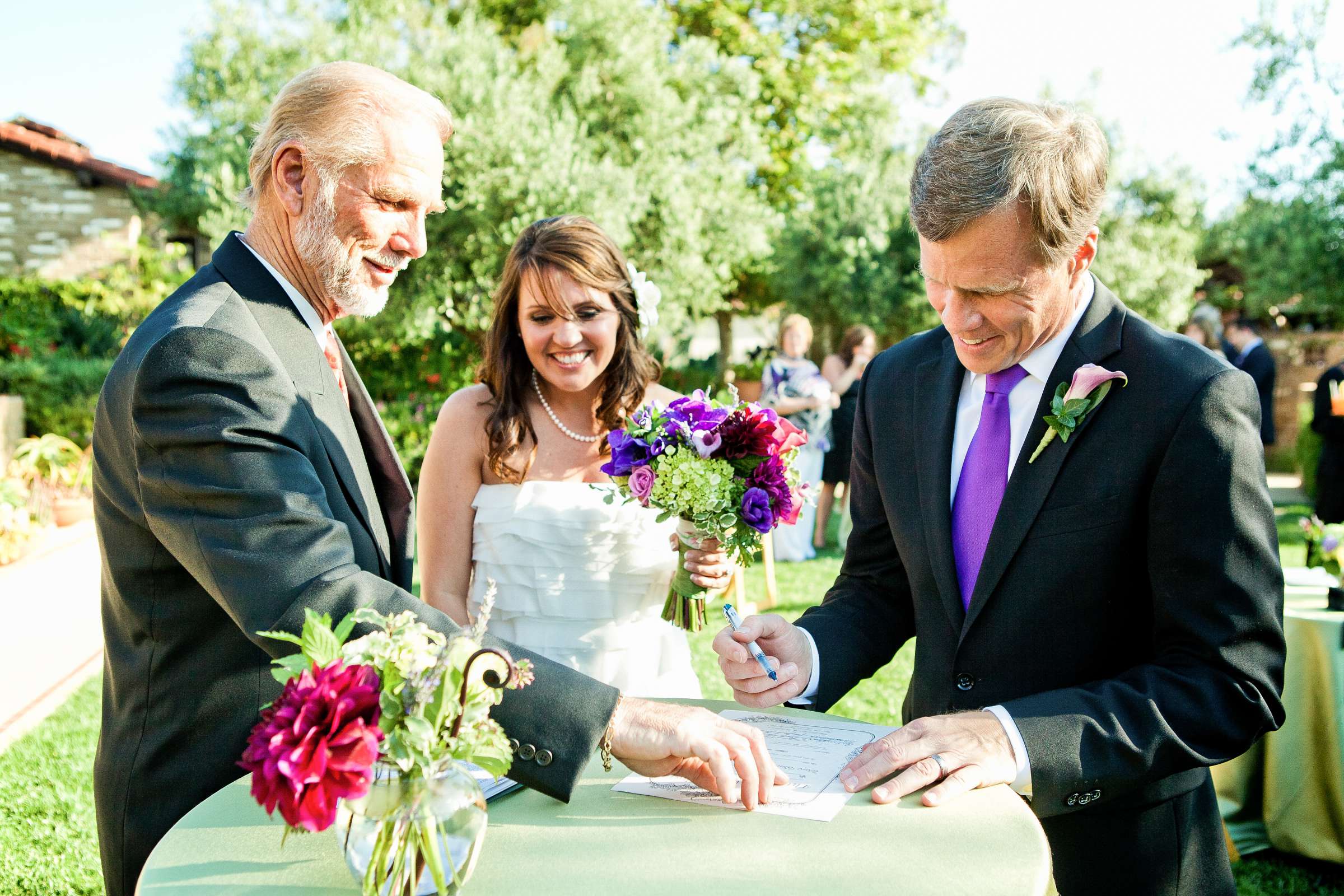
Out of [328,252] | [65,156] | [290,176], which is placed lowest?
[328,252]

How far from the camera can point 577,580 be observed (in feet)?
12.1

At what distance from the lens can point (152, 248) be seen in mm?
19406

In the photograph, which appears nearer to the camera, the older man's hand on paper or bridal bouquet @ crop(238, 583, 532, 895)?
bridal bouquet @ crop(238, 583, 532, 895)

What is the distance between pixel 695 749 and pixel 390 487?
3.59 ft

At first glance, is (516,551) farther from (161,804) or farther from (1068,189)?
(1068,189)

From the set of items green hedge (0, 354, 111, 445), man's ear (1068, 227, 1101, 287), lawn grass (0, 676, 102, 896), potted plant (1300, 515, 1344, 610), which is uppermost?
man's ear (1068, 227, 1101, 287)

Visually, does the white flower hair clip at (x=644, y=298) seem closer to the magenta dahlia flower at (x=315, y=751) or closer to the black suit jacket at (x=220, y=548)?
the black suit jacket at (x=220, y=548)

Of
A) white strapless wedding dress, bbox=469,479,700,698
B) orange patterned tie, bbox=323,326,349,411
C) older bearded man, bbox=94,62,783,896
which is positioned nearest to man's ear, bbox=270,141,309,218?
older bearded man, bbox=94,62,783,896

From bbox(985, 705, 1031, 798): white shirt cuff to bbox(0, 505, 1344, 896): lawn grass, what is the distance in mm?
2913

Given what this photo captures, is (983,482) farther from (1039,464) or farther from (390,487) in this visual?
(390,487)

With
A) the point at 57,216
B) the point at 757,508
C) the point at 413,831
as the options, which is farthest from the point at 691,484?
the point at 57,216

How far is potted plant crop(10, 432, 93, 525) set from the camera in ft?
35.8

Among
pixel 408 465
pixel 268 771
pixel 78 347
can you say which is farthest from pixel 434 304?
pixel 268 771

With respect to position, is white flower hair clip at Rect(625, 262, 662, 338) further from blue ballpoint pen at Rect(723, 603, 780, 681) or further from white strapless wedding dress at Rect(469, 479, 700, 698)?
blue ballpoint pen at Rect(723, 603, 780, 681)
